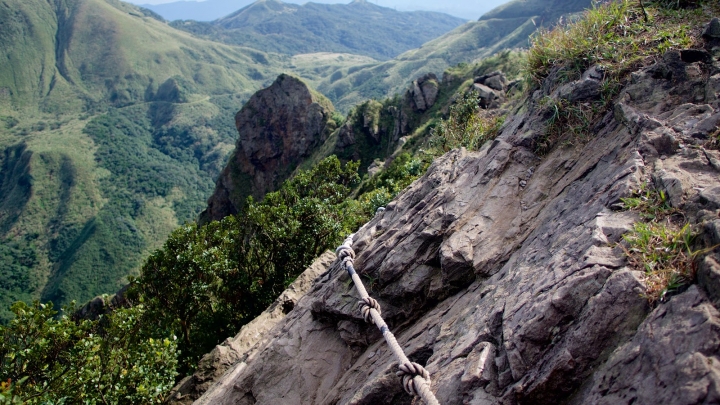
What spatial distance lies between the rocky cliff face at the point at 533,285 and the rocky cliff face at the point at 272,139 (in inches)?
3452

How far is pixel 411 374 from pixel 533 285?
6.52 ft

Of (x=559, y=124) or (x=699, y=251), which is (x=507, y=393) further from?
(x=559, y=124)

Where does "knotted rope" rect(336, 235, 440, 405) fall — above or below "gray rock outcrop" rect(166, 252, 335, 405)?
above

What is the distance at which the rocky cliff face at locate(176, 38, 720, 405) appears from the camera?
384cm

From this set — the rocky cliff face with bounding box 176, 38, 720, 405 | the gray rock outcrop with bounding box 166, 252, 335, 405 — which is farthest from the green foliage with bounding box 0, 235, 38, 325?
the rocky cliff face with bounding box 176, 38, 720, 405

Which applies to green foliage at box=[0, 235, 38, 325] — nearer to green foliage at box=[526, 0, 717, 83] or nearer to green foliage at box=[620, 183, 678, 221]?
green foliage at box=[526, 0, 717, 83]

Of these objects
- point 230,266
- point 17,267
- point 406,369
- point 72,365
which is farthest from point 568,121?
point 17,267

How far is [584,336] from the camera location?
14.1 feet

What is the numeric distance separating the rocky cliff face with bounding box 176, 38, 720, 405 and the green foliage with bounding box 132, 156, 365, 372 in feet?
21.9

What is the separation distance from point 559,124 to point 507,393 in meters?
5.24

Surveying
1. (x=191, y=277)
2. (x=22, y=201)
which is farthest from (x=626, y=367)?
(x=22, y=201)

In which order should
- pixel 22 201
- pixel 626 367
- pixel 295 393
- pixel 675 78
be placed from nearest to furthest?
pixel 626 367
pixel 675 78
pixel 295 393
pixel 22 201

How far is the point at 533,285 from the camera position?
17.0 feet

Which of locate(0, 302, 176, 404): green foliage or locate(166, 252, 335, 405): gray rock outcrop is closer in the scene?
locate(0, 302, 176, 404): green foliage
